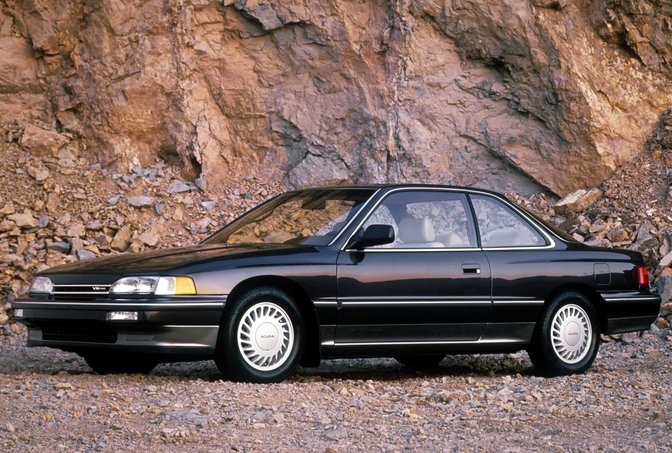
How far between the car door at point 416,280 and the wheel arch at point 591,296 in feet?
2.36

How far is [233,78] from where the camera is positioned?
1766cm

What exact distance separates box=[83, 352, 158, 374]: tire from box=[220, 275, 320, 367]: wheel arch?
1128 mm

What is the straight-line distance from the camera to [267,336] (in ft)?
26.3

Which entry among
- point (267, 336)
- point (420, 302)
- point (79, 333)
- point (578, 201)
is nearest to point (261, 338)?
point (267, 336)

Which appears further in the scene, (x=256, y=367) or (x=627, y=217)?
(x=627, y=217)

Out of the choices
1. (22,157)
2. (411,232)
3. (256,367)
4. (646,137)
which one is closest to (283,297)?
(256,367)

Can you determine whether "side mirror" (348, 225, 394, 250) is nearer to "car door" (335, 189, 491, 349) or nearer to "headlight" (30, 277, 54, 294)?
"car door" (335, 189, 491, 349)

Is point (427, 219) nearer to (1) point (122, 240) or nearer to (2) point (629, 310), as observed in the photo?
(2) point (629, 310)

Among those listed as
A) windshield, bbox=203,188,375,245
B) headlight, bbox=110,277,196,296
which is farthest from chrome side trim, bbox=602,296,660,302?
headlight, bbox=110,277,196,296

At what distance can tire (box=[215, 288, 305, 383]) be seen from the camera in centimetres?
790

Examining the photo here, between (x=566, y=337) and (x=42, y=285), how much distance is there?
4.00 m

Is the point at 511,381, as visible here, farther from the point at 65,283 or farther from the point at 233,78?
the point at 233,78

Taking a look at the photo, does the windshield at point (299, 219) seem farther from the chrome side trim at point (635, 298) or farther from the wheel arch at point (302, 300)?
the chrome side trim at point (635, 298)

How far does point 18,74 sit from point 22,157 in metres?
1.57
